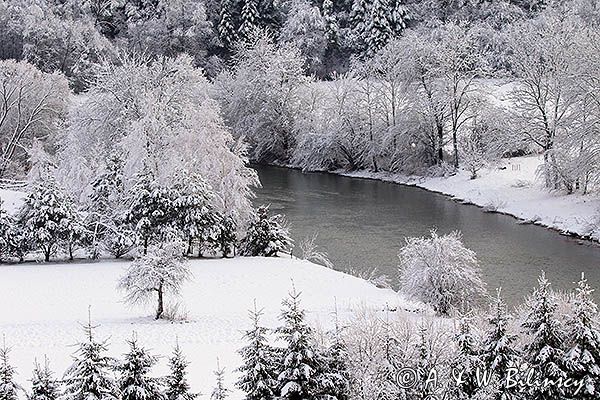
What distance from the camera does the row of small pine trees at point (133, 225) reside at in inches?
1008

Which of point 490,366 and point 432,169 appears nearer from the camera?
point 490,366

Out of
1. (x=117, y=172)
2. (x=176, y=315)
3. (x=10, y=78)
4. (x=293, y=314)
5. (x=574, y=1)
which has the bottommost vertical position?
(x=176, y=315)

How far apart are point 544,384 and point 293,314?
3470 millimetres

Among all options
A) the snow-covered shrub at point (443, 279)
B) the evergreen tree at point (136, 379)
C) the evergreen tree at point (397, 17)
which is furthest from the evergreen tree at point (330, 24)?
the evergreen tree at point (136, 379)

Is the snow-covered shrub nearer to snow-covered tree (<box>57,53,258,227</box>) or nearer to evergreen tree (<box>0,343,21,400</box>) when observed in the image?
snow-covered tree (<box>57,53,258,227</box>)

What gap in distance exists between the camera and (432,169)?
43969mm

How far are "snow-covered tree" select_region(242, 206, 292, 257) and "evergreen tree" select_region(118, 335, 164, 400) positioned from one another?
658 inches


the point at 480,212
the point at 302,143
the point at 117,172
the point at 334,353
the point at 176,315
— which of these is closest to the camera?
the point at 334,353

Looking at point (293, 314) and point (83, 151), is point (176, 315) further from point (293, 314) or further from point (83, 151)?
point (83, 151)

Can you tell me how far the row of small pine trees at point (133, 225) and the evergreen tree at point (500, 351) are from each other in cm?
1689

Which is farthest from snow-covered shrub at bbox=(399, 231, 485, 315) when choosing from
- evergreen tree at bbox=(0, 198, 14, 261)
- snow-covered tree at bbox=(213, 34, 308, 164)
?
snow-covered tree at bbox=(213, 34, 308, 164)

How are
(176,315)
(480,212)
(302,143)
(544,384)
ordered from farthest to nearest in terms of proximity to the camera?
(302,143) < (480,212) < (176,315) < (544,384)

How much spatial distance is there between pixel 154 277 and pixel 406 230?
628 inches

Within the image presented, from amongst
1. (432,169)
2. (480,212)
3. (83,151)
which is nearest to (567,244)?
(480,212)
